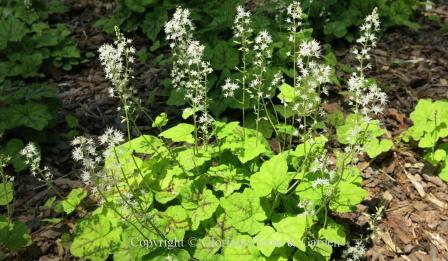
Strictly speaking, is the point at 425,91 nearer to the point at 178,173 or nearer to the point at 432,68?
the point at 432,68

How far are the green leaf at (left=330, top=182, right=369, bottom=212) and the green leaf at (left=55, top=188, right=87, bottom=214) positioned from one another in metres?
1.81

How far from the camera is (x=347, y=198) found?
293cm

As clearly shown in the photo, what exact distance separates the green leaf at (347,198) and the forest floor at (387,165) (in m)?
0.16

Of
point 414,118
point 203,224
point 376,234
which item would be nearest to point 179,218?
point 203,224

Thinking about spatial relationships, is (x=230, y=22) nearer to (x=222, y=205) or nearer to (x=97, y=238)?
(x=222, y=205)

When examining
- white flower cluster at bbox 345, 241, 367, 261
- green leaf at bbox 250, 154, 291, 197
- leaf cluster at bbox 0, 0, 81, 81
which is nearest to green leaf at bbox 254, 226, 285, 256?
green leaf at bbox 250, 154, 291, 197

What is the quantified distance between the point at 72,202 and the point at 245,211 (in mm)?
1330

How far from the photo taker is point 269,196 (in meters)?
3.07

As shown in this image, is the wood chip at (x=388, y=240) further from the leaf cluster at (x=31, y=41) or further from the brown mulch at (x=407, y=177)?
the leaf cluster at (x=31, y=41)

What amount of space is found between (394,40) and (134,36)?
10.8ft

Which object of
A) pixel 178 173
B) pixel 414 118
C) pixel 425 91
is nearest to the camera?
pixel 178 173

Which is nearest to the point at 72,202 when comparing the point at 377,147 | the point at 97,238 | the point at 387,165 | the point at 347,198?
the point at 97,238

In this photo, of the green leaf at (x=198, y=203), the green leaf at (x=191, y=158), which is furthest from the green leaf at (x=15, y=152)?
the green leaf at (x=198, y=203)

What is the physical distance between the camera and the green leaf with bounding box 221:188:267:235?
2.83m
